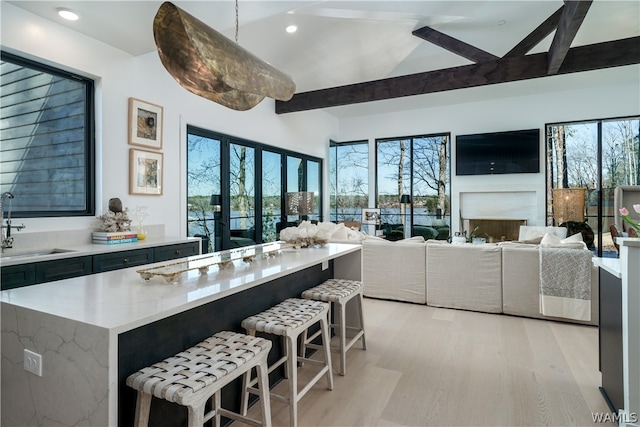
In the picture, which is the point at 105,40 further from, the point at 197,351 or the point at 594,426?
the point at 594,426

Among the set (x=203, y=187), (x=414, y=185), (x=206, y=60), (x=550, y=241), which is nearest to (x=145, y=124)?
(x=203, y=187)

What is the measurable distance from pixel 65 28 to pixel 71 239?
1864mm

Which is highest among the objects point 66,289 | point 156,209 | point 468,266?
point 156,209

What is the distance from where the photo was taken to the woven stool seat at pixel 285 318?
182cm

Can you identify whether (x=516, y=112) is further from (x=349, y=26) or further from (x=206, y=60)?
(x=206, y=60)

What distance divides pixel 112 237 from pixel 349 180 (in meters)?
6.10

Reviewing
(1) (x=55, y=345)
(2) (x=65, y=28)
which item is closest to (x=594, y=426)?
(1) (x=55, y=345)

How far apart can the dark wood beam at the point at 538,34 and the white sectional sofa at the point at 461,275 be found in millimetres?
2596

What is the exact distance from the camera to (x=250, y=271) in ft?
6.40

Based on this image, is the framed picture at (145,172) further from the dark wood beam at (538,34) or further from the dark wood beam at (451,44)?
the dark wood beam at (538,34)

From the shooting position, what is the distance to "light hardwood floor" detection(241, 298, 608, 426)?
1.99m

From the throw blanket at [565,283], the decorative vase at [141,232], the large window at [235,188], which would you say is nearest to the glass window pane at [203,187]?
the large window at [235,188]

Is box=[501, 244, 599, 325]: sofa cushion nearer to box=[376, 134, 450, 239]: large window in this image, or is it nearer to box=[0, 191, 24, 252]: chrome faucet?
box=[376, 134, 450, 239]: large window

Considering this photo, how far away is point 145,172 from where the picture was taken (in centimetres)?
381
